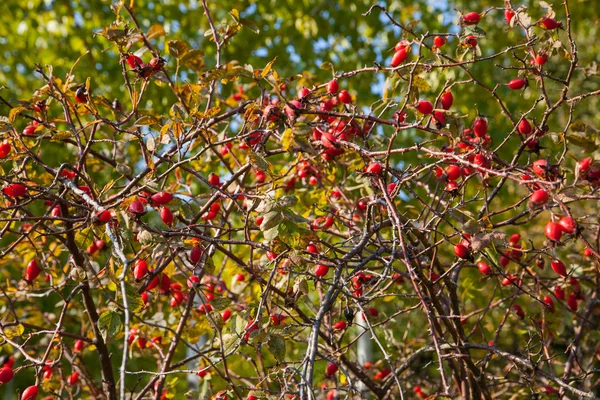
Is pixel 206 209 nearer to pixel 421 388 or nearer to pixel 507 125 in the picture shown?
pixel 421 388

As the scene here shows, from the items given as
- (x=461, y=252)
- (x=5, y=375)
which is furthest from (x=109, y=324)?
(x=461, y=252)

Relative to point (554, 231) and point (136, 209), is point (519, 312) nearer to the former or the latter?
point (554, 231)

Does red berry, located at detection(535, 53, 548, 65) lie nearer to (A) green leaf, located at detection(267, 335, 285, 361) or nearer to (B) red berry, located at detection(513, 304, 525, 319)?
(B) red berry, located at detection(513, 304, 525, 319)

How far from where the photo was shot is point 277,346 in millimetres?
1267

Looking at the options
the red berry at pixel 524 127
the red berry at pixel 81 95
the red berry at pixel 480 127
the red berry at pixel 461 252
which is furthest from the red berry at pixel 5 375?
the red berry at pixel 524 127

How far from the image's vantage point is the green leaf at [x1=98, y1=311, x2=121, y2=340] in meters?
1.43

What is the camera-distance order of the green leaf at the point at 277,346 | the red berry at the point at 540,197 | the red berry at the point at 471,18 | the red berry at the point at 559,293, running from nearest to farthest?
the red berry at the point at 540,197
the green leaf at the point at 277,346
the red berry at the point at 471,18
the red berry at the point at 559,293

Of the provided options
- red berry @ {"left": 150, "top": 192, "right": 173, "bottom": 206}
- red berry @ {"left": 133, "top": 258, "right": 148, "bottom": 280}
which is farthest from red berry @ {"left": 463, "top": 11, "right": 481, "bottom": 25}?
red berry @ {"left": 133, "top": 258, "right": 148, "bottom": 280}

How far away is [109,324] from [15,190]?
0.40 m

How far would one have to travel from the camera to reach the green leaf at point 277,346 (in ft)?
4.14

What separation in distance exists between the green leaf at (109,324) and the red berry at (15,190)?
364 mm

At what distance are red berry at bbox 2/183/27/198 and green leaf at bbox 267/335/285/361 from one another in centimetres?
72

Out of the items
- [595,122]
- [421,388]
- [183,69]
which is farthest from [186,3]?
[595,122]

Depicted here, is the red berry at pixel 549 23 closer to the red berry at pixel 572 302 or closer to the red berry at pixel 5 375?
the red berry at pixel 572 302
